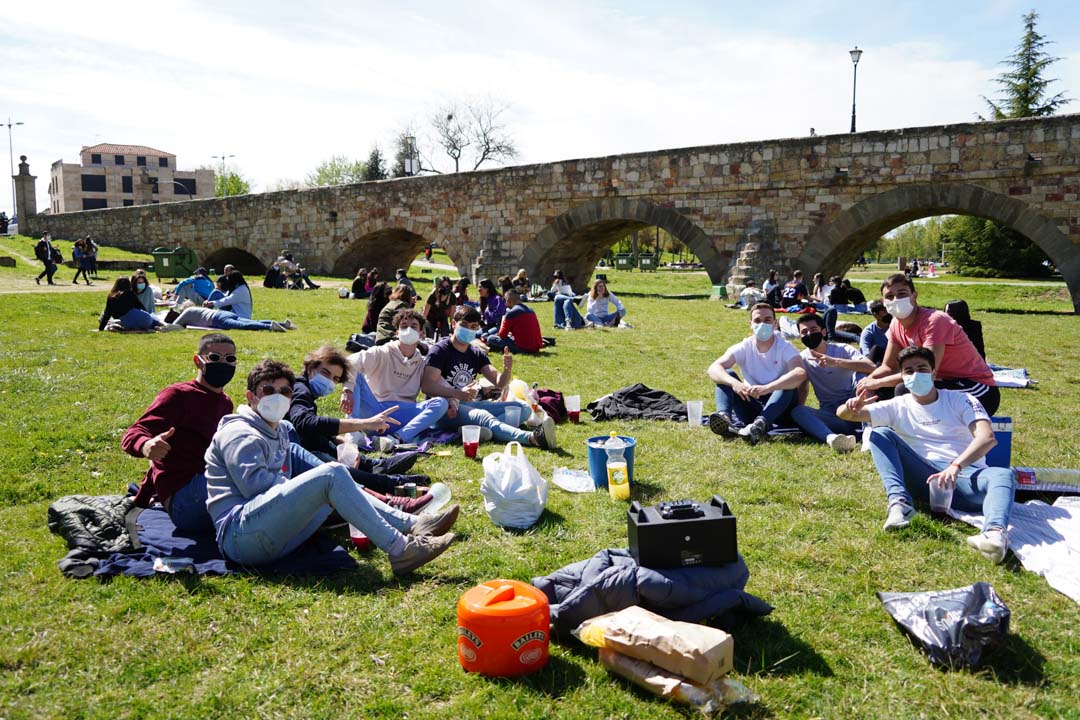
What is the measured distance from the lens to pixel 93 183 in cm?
9044

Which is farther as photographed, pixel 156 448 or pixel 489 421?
pixel 489 421

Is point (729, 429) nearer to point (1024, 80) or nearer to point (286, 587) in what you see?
point (286, 587)

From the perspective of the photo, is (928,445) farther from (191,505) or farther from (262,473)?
(191,505)

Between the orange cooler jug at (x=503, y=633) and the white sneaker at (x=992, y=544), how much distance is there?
243 cm

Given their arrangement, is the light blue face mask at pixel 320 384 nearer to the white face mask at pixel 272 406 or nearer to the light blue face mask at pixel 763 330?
the white face mask at pixel 272 406

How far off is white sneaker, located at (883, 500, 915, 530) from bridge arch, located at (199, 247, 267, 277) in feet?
108

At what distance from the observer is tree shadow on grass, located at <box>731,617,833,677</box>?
325 centimetres

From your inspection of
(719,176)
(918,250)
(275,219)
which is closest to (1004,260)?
(719,176)

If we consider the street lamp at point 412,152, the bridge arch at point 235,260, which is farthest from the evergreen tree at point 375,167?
the bridge arch at point 235,260

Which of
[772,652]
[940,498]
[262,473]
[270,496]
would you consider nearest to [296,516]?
[270,496]

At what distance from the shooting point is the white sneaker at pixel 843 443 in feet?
20.9

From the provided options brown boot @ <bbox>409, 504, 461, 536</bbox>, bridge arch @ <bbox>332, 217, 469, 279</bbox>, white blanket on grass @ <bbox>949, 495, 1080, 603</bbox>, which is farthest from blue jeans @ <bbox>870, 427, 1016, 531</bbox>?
bridge arch @ <bbox>332, 217, 469, 279</bbox>

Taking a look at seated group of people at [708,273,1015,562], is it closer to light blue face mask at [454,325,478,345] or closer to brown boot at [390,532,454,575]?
light blue face mask at [454,325,478,345]

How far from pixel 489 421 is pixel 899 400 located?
3121mm
